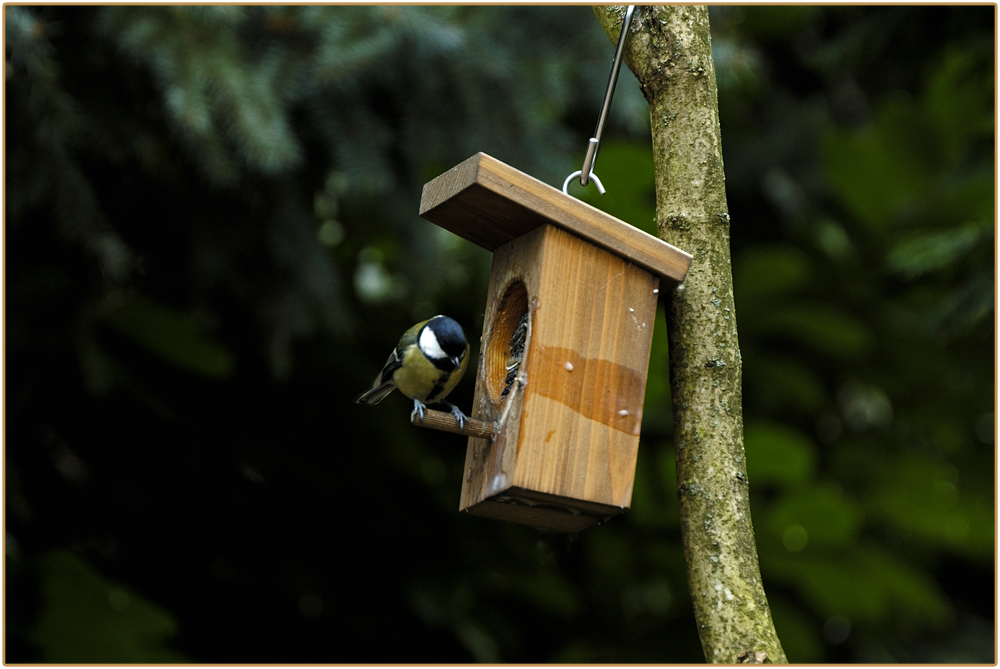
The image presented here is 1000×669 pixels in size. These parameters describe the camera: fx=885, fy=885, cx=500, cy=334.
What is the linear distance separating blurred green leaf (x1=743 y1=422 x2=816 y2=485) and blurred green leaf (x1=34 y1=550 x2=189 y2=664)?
6.42 feet

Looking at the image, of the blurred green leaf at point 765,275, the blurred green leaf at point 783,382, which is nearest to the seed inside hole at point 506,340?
the blurred green leaf at point 765,275

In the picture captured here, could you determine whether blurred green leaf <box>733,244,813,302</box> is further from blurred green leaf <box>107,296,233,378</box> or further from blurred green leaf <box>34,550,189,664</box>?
blurred green leaf <box>34,550,189,664</box>

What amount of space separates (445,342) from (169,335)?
1.15 m

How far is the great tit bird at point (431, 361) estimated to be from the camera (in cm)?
160

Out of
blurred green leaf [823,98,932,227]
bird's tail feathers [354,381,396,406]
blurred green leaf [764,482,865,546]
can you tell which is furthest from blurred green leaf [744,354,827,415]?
bird's tail feathers [354,381,396,406]

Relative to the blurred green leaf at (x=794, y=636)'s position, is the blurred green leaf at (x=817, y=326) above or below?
above

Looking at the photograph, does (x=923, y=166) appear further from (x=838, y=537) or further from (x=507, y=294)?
(x=507, y=294)

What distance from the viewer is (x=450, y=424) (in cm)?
136

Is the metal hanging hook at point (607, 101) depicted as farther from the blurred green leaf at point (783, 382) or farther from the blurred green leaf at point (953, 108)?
the blurred green leaf at point (783, 382)

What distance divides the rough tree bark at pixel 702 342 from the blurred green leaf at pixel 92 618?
181 centimetres

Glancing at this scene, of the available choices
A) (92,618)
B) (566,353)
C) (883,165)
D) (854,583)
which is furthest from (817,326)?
(92,618)

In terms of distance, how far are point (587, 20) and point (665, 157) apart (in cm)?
117

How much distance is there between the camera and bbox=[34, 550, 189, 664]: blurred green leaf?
8.13 ft

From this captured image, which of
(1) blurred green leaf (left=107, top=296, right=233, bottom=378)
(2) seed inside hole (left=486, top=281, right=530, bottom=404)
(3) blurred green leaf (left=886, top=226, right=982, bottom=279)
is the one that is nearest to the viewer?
(2) seed inside hole (left=486, top=281, right=530, bottom=404)
